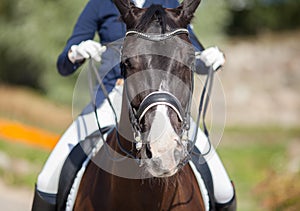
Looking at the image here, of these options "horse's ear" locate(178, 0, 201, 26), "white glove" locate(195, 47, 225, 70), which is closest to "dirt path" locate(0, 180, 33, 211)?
"white glove" locate(195, 47, 225, 70)

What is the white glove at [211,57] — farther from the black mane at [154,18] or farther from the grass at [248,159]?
the grass at [248,159]

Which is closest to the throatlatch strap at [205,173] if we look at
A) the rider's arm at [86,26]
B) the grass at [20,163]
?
the rider's arm at [86,26]

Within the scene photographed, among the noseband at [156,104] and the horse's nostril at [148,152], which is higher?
the noseband at [156,104]

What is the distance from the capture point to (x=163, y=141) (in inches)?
133

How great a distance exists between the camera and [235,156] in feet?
59.1

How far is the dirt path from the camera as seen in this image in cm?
1138

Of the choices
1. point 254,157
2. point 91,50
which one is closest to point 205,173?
point 91,50

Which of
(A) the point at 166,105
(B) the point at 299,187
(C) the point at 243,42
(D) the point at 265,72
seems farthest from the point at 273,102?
(A) the point at 166,105

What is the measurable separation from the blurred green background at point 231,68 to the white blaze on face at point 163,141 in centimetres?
1466

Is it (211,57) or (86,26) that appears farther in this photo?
(86,26)

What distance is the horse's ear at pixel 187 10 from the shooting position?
387 cm

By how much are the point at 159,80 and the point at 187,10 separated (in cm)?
55

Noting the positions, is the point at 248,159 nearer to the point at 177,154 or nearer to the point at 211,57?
the point at 211,57

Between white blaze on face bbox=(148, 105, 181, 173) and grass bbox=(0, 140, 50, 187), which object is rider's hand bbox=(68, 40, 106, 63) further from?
grass bbox=(0, 140, 50, 187)
